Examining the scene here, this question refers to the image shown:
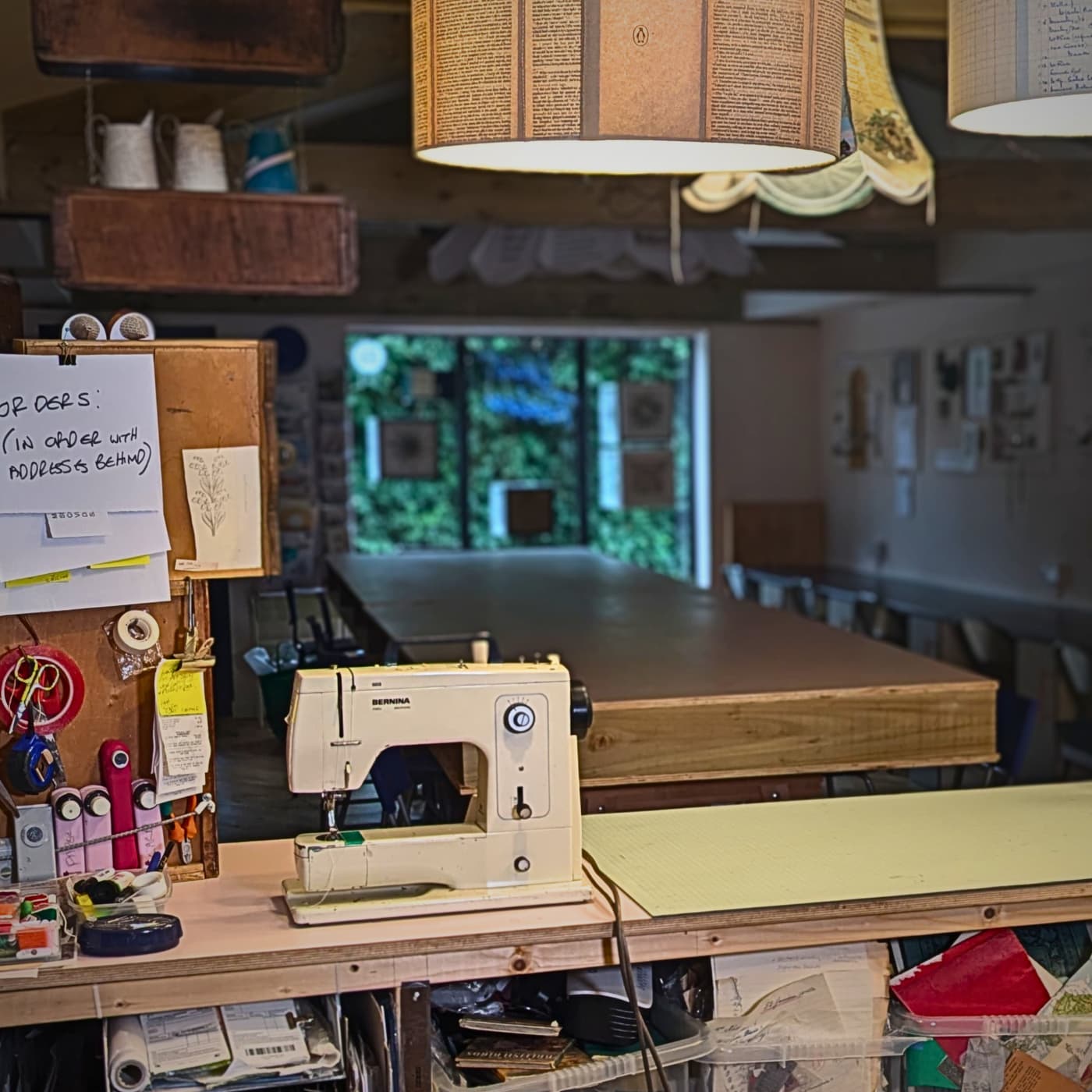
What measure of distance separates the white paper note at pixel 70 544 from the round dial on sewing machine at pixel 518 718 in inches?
19.9

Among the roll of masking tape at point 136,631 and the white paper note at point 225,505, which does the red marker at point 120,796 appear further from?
the white paper note at point 225,505

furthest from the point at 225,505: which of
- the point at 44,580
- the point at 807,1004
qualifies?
the point at 807,1004

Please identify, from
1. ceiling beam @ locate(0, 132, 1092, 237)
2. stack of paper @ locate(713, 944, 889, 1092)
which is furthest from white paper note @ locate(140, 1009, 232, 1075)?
ceiling beam @ locate(0, 132, 1092, 237)

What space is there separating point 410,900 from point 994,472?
6.24 m

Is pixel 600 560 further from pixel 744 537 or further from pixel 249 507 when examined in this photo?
pixel 744 537

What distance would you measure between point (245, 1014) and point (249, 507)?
659 millimetres

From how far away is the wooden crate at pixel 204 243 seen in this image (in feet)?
10.3

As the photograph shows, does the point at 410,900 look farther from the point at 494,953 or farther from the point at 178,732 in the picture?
the point at 178,732

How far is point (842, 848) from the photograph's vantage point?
2156 mm

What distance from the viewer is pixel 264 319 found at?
26.1 ft

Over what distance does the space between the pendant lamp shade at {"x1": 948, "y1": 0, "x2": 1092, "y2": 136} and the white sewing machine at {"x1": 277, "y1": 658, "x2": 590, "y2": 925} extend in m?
0.95

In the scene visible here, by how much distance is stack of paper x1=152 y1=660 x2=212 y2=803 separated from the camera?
2010mm

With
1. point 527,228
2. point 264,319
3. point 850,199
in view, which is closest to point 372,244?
point 264,319

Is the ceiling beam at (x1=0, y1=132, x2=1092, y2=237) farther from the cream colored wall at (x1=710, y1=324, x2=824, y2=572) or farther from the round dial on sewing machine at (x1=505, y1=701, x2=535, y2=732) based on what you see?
the cream colored wall at (x1=710, y1=324, x2=824, y2=572)
